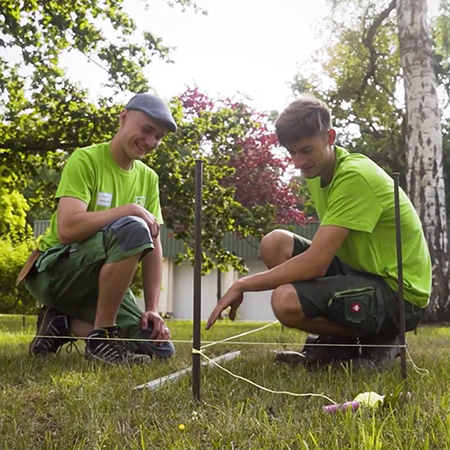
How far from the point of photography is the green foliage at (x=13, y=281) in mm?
9789

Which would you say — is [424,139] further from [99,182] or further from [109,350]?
[109,350]

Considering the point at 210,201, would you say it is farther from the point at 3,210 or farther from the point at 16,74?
the point at 16,74

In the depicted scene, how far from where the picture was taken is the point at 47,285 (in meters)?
2.93

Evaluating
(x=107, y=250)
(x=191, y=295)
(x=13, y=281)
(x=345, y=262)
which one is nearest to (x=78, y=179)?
(x=107, y=250)

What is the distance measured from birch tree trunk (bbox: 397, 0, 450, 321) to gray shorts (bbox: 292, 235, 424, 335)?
6.10 metres

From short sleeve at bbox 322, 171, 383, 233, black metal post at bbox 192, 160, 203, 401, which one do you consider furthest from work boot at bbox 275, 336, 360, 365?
black metal post at bbox 192, 160, 203, 401

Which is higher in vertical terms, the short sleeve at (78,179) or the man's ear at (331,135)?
the man's ear at (331,135)

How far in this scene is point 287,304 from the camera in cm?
246

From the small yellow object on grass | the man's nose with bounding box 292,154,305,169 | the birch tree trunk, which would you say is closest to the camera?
the small yellow object on grass

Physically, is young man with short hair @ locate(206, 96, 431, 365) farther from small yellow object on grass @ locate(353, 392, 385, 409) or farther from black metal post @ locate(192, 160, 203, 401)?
small yellow object on grass @ locate(353, 392, 385, 409)

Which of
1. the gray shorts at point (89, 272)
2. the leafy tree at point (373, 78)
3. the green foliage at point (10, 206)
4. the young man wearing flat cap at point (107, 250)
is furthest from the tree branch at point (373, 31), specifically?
the gray shorts at point (89, 272)

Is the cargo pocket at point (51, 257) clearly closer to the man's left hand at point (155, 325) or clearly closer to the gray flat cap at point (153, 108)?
the man's left hand at point (155, 325)

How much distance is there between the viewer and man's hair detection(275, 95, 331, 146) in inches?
98.3

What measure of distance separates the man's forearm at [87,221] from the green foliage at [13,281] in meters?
7.10
